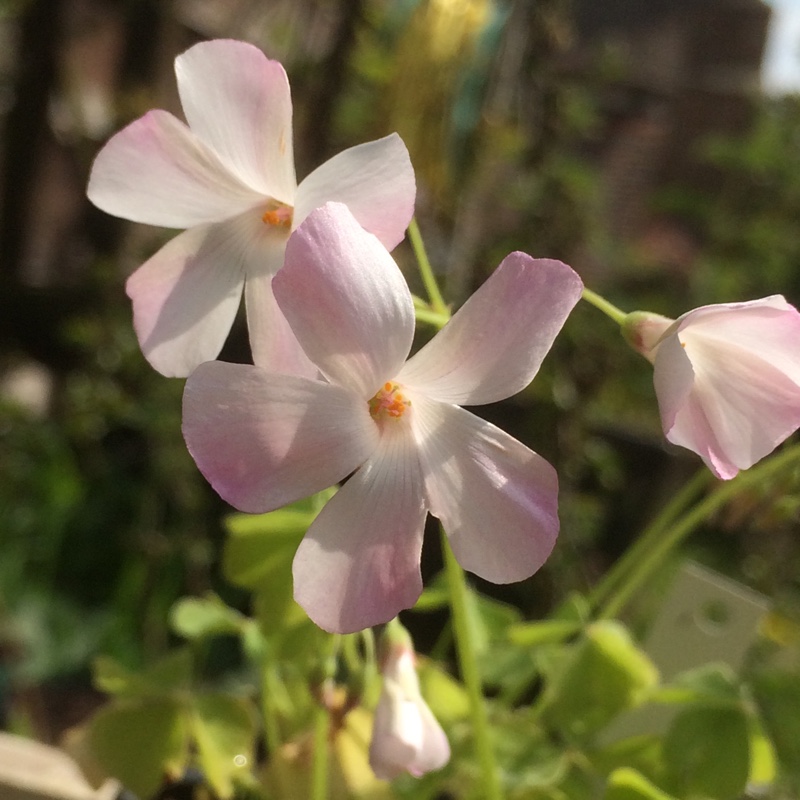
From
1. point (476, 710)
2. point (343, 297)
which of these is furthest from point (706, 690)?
point (343, 297)

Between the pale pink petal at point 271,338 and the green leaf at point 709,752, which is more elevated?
the pale pink petal at point 271,338

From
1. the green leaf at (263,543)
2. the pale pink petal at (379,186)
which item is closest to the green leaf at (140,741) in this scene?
the green leaf at (263,543)

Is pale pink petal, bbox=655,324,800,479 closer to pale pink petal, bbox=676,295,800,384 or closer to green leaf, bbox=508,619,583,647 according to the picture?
→ pale pink petal, bbox=676,295,800,384

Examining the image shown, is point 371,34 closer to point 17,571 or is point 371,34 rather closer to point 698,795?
point 17,571

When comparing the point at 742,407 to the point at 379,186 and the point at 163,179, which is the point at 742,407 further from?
the point at 163,179

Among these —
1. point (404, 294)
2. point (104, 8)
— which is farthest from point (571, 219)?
point (104, 8)

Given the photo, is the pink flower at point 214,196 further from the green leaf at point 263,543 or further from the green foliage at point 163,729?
the green foliage at point 163,729
